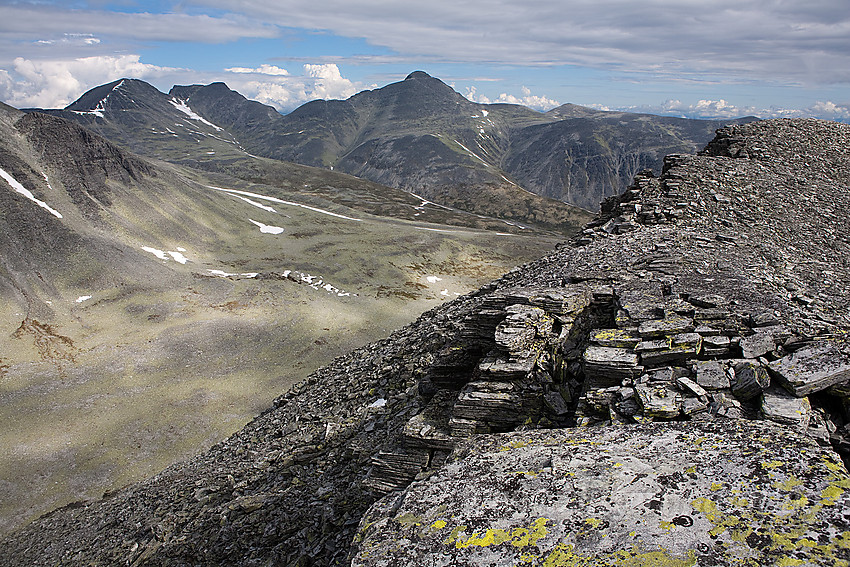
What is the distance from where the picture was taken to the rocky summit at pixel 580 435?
795 centimetres

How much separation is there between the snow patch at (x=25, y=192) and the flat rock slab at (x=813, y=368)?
8348 centimetres

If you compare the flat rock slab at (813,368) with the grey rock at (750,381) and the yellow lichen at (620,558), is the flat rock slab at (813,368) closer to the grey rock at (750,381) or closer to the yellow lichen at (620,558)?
the grey rock at (750,381)

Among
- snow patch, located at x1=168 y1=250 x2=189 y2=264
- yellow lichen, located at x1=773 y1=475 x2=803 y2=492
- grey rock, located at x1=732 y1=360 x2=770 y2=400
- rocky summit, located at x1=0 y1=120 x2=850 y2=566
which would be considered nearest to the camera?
yellow lichen, located at x1=773 y1=475 x2=803 y2=492

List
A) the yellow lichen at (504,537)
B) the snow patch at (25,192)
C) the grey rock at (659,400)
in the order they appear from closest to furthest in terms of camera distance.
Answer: the yellow lichen at (504,537) < the grey rock at (659,400) < the snow patch at (25,192)

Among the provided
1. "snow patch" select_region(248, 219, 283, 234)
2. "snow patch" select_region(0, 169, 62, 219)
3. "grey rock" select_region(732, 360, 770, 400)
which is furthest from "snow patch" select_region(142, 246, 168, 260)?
"grey rock" select_region(732, 360, 770, 400)

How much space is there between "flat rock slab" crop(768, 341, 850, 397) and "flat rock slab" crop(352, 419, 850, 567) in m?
1.96

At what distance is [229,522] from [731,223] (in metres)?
28.8

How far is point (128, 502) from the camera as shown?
79.8ft

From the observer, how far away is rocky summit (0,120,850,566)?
7.95 metres

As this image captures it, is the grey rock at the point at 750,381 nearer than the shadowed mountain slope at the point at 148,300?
Yes

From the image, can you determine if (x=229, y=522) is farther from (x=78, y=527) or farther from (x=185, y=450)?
(x=185, y=450)

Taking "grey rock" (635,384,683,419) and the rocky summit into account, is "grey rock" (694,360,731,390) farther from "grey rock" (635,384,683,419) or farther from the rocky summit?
"grey rock" (635,384,683,419)

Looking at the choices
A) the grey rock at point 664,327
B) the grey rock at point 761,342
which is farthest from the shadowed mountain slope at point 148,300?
the grey rock at point 761,342

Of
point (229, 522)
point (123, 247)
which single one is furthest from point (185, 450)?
point (123, 247)
